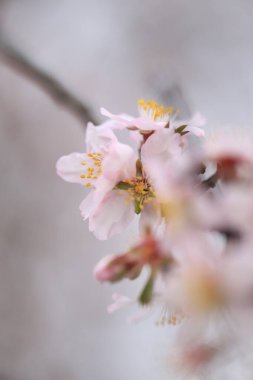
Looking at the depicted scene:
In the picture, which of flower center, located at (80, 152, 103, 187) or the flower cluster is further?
flower center, located at (80, 152, 103, 187)

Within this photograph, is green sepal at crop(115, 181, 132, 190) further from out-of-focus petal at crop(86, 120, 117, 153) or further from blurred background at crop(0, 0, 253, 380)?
blurred background at crop(0, 0, 253, 380)

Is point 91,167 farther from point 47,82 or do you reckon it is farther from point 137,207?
point 47,82

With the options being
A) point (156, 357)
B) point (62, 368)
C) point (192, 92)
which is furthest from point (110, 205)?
point (192, 92)

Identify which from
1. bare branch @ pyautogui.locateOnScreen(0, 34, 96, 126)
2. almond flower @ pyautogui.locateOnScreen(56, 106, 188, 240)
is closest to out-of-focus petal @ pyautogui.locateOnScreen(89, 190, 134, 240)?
almond flower @ pyautogui.locateOnScreen(56, 106, 188, 240)

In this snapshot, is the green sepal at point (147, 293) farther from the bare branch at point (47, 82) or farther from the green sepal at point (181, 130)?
the bare branch at point (47, 82)

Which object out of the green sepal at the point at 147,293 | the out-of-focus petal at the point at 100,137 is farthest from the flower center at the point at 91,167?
the green sepal at the point at 147,293

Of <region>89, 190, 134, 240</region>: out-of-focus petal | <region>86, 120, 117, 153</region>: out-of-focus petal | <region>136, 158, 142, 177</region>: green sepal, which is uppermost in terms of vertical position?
<region>86, 120, 117, 153</region>: out-of-focus petal

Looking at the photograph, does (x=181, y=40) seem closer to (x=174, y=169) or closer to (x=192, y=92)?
(x=192, y=92)
